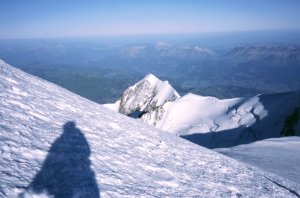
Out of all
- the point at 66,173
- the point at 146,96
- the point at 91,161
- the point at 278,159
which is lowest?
the point at 146,96

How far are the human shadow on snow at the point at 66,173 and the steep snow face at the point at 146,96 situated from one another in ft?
287

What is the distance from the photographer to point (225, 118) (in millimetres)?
71750

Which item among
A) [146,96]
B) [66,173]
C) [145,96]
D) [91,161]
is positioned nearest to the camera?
[66,173]

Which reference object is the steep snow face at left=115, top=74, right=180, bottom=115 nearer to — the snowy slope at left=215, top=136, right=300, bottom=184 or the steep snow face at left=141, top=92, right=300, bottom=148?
the steep snow face at left=141, top=92, right=300, bottom=148

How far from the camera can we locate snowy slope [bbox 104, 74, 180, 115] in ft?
318

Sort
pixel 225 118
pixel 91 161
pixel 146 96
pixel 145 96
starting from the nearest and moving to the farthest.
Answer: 1. pixel 91 161
2. pixel 225 118
3. pixel 145 96
4. pixel 146 96

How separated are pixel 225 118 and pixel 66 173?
69506 millimetres

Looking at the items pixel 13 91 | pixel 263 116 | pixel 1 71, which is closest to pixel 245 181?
pixel 13 91

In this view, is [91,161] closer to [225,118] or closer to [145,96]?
[225,118]

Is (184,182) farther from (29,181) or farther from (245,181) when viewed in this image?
(29,181)

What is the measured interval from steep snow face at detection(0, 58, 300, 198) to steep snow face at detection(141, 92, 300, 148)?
49.2 meters

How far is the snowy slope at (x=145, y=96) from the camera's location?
97000mm

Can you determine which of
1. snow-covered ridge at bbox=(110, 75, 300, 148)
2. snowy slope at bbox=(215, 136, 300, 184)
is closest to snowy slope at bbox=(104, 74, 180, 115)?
snow-covered ridge at bbox=(110, 75, 300, 148)

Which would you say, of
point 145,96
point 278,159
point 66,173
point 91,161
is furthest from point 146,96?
point 66,173
